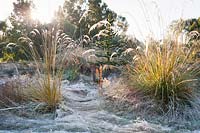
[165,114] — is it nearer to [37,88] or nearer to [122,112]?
[122,112]

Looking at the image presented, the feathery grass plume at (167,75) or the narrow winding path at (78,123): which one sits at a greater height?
the feathery grass plume at (167,75)

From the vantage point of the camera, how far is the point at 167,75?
4113 mm

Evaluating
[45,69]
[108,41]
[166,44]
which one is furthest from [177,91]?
[108,41]

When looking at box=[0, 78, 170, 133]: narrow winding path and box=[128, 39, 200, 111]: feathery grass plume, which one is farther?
box=[128, 39, 200, 111]: feathery grass plume

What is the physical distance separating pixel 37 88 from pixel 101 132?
58.5 inches

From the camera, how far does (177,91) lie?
4.11 meters

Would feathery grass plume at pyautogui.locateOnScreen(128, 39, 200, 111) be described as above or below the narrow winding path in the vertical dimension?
above

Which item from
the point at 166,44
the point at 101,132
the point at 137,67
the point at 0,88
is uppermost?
the point at 166,44

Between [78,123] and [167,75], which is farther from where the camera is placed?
[167,75]

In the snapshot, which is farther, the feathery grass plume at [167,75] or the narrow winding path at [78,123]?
the feathery grass plume at [167,75]

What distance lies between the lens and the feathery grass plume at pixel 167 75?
4082mm

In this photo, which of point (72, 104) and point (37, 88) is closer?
point (37, 88)

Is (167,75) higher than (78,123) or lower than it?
higher

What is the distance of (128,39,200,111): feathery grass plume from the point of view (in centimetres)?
408
